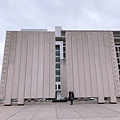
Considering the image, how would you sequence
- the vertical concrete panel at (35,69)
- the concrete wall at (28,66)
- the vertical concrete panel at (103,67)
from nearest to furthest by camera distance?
the concrete wall at (28,66)
the vertical concrete panel at (35,69)
the vertical concrete panel at (103,67)

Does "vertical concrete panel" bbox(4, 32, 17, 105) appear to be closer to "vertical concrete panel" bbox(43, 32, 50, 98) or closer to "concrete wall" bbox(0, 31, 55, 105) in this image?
"concrete wall" bbox(0, 31, 55, 105)

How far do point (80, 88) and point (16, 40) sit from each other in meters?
9.66

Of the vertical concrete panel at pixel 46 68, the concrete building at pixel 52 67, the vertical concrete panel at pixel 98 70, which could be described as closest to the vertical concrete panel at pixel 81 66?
the concrete building at pixel 52 67

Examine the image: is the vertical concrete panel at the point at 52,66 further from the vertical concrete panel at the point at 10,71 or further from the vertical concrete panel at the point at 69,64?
the vertical concrete panel at the point at 10,71

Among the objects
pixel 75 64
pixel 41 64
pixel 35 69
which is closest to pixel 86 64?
pixel 75 64

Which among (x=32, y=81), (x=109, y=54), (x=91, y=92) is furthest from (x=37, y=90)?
(x=109, y=54)

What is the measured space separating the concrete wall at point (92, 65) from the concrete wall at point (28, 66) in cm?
238

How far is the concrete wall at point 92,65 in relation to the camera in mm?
15219

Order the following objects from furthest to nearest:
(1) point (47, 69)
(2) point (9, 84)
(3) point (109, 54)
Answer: (3) point (109, 54) → (1) point (47, 69) → (2) point (9, 84)

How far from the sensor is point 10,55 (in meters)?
15.9

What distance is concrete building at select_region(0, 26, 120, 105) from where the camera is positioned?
14883 millimetres

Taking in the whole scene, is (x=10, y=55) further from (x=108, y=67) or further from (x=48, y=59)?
(x=108, y=67)

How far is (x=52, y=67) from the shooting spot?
1582 centimetres

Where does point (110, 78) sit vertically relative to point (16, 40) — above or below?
below
